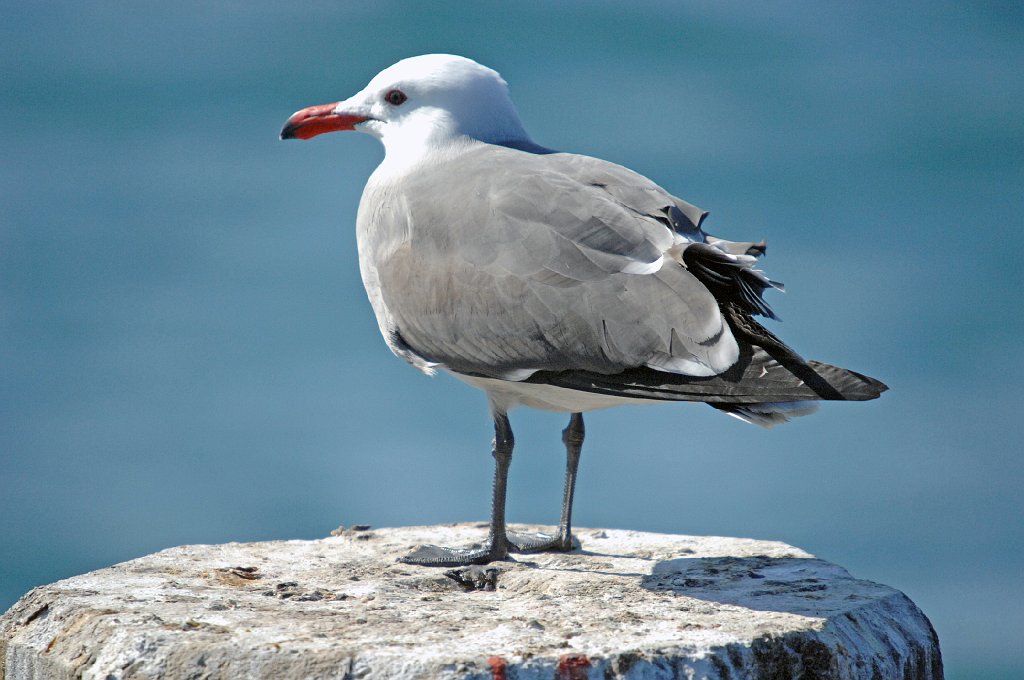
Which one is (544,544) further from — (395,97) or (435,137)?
(395,97)

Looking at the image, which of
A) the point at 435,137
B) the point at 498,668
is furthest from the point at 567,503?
the point at 498,668

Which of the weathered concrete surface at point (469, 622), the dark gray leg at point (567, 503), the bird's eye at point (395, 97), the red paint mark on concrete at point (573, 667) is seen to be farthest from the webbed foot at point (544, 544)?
the bird's eye at point (395, 97)

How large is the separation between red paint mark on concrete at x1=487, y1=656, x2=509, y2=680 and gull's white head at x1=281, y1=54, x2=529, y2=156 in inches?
106

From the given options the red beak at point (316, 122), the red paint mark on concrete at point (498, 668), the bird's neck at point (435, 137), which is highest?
the red beak at point (316, 122)

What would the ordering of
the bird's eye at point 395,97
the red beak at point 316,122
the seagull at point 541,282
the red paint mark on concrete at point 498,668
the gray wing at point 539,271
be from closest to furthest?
the red paint mark on concrete at point 498,668 → the seagull at point 541,282 → the gray wing at point 539,271 → the bird's eye at point 395,97 → the red beak at point 316,122

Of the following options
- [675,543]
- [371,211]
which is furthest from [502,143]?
[675,543]

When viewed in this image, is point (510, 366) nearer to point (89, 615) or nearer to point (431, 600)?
point (431, 600)

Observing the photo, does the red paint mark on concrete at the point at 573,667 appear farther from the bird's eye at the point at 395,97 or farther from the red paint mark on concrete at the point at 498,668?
the bird's eye at the point at 395,97

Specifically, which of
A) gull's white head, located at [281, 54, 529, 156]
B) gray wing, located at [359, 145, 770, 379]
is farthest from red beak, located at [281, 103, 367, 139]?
gray wing, located at [359, 145, 770, 379]

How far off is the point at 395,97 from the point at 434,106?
260mm

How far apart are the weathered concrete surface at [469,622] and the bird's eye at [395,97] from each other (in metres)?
2.20

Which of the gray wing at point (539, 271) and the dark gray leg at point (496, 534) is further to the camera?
the dark gray leg at point (496, 534)

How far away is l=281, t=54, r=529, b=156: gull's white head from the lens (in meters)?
5.55

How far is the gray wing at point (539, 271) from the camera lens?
4188 millimetres
